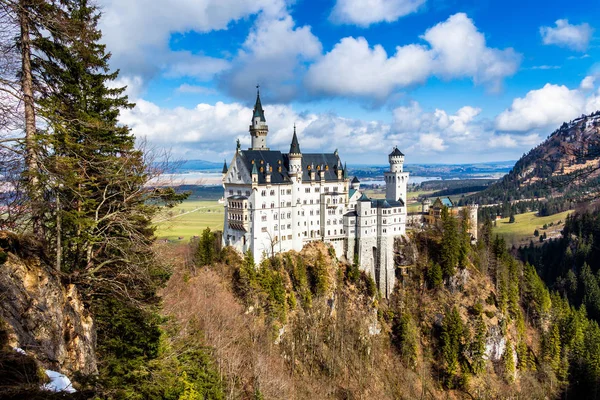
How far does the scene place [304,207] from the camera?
74.8 meters

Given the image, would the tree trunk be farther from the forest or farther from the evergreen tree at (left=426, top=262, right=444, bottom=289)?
the evergreen tree at (left=426, top=262, right=444, bottom=289)

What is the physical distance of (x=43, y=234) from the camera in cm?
1873

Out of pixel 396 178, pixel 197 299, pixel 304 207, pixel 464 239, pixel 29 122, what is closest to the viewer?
pixel 29 122

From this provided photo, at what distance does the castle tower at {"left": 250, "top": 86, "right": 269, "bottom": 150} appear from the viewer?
74.7m

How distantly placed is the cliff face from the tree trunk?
185 cm

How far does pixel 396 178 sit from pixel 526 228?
128 meters

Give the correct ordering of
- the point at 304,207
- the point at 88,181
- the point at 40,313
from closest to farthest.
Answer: the point at 40,313 → the point at 88,181 → the point at 304,207

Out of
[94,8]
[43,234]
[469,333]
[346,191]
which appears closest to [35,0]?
[94,8]

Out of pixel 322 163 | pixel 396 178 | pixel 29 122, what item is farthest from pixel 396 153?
pixel 29 122

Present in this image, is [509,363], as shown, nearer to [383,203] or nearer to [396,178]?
[383,203]

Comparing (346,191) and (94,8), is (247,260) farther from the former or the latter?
(94,8)

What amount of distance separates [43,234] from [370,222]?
64311 mm

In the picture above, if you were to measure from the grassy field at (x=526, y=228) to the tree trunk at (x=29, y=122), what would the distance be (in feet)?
576

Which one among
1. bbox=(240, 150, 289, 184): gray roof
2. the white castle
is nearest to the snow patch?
the white castle
